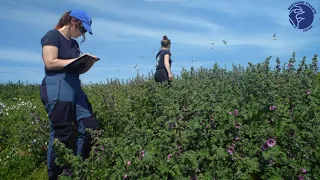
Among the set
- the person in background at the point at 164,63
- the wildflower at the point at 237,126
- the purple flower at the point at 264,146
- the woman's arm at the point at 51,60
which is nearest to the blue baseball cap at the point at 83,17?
the woman's arm at the point at 51,60

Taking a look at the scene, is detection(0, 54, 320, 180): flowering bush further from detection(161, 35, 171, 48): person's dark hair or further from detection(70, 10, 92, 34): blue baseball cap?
detection(161, 35, 171, 48): person's dark hair

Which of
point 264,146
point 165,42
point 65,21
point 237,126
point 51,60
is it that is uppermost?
point 165,42

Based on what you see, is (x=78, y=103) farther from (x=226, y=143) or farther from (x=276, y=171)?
(x=276, y=171)

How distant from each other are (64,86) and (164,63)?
4.32 meters

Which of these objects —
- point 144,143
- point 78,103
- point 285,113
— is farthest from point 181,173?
point 78,103

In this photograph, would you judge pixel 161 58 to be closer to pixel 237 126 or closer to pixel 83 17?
pixel 83 17

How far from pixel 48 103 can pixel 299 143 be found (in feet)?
8.94

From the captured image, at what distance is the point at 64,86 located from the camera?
4.07m

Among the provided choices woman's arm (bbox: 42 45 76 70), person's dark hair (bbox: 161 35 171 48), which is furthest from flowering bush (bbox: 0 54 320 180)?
person's dark hair (bbox: 161 35 171 48)

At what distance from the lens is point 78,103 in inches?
169

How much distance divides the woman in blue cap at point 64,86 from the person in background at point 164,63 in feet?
12.8

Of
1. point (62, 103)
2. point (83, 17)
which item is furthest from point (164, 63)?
point (62, 103)

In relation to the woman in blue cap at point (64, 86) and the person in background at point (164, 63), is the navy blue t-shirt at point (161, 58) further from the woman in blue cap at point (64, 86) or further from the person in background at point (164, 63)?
the woman in blue cap at point (64, 86)

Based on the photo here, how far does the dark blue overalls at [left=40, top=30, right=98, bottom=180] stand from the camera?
13.1 feet
